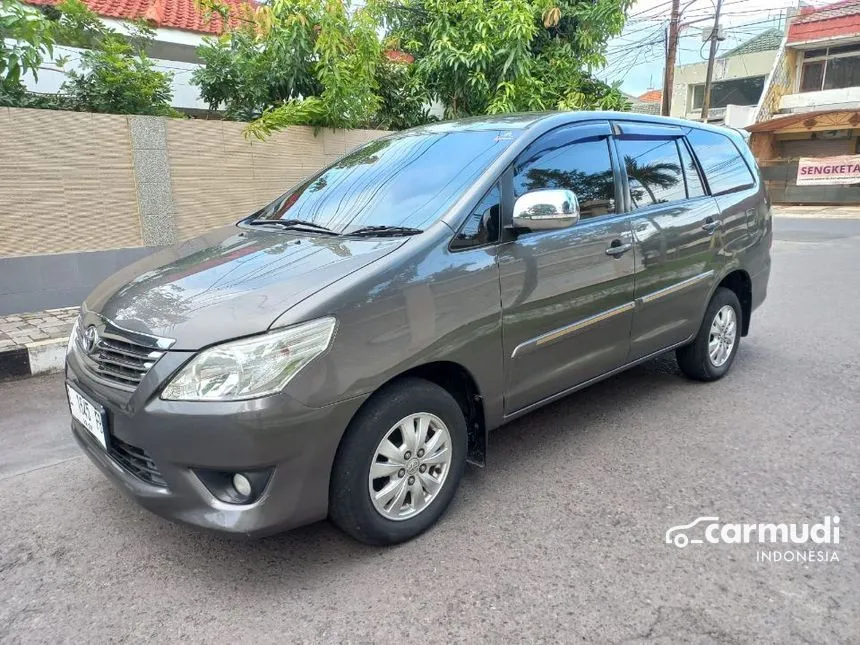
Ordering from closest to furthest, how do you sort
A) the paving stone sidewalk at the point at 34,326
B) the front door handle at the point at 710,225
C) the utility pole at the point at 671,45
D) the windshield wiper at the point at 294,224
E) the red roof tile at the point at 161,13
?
the windshield wiper at the point at 294,224
the front door handle at the point at 710,225
the paving stone sidewalk at the point at 34,326
the red roof tile at the point at 161,13
the utility pole at the point at 671,45

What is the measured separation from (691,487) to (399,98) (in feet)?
24.4

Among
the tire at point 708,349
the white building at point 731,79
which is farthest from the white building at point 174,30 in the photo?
the white building at point 731,79

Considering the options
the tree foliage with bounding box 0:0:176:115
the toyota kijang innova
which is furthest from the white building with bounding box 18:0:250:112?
the toyota kijang innova

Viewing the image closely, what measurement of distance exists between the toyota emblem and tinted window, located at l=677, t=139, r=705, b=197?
3.42 meters

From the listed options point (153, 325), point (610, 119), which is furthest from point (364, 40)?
Result: point (153, 325)

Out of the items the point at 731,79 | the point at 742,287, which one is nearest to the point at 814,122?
the point at 731,79

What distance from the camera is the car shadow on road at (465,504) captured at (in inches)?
97.7

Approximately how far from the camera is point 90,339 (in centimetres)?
255

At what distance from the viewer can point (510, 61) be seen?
316 inches

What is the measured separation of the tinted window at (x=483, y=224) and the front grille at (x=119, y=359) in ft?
4.14

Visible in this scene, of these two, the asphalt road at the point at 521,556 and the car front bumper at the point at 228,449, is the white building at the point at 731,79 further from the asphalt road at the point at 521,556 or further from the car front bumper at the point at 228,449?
the car front bumper at the point at 228,449

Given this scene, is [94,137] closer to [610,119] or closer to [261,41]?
[261,41]

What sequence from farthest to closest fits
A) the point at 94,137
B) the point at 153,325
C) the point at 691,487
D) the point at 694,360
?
the point at 94,137, the point at 694,360, the point at 691,487, the point at 153,325

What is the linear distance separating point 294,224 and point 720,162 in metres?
3.02
